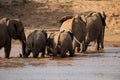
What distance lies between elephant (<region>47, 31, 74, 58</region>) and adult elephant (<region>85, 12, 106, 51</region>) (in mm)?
2318

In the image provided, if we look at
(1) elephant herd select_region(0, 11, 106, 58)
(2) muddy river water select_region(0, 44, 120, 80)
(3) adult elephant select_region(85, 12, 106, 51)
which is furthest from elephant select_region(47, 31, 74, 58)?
(3) adult elephant select_region(85, 12, 106, 51)

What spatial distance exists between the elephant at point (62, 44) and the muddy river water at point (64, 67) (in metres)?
0.31

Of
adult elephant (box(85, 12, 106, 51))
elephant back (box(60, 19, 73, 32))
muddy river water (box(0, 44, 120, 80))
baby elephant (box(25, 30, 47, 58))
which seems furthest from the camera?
adult elephant (box(85, 12, 106, 51))

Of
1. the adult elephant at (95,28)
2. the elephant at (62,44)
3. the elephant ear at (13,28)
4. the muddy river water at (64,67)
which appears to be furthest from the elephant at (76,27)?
the elephant ear at (13,28)

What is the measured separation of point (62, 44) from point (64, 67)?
2.48 metres

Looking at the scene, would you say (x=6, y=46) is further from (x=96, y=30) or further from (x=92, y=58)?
(x=96, y=30)

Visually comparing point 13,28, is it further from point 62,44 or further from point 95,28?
point 95,28

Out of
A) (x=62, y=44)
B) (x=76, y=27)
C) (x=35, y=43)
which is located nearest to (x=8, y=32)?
(x=35, y=43)

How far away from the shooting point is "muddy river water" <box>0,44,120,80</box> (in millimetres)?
15297

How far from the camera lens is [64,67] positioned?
17.1 metres

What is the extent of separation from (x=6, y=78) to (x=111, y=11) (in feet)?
52.1

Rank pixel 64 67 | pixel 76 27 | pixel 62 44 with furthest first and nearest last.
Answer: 1. pixel 76 27
2. pixel 62 44
3. pixel 64 67

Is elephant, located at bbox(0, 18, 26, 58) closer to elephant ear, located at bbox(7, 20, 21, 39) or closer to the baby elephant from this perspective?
elephant ear, located at bbox(7, 20, 21, 39)

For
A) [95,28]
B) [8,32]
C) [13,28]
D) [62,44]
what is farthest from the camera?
[95,28]
